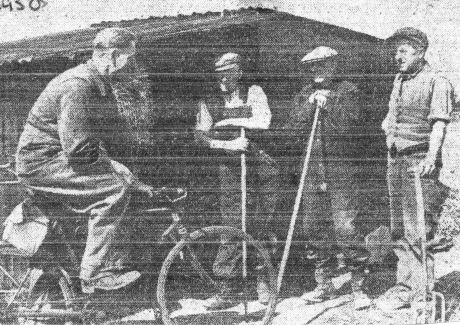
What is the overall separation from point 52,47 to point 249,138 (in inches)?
56.2

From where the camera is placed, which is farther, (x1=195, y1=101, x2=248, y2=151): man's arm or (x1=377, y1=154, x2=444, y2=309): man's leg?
(x1=377, y1=154, x2=444, y2=309): man's leg

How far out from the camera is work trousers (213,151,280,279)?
16.7 ft

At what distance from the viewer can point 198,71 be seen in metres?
5.00

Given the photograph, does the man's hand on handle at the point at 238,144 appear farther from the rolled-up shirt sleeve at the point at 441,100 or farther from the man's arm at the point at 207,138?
the rolled-up shirt sleeve at the point at 441,100

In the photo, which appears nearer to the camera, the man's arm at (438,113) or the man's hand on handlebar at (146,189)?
the man's hand on handlebar at (146,189)

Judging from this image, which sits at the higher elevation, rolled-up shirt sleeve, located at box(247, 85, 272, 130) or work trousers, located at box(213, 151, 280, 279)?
rolled-up shirt sleeve, located at box(247, 85, 272, 130)

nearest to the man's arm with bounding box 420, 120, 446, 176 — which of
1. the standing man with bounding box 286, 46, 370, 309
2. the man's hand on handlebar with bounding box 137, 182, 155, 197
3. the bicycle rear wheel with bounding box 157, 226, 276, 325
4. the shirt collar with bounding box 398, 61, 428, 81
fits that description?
the shirt collar with bounding box 398, 61, 428, 81

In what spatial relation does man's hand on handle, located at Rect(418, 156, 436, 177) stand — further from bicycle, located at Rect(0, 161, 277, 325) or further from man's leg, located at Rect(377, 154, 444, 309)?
bicycle, located at Rect(0, 161, 277, 325)

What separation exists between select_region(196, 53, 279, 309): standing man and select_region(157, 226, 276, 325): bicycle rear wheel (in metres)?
0.03

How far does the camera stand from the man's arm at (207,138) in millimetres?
5011

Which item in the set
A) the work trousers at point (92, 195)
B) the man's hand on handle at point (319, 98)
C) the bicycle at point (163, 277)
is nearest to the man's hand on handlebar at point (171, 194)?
the bicycle at point (163, 277)

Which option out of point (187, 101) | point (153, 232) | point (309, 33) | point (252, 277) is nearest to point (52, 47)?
point (187, 101)

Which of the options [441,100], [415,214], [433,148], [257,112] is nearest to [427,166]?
[433,148]

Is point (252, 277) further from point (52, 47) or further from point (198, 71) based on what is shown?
point (52, 47)
